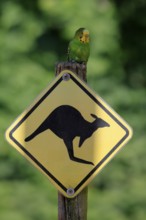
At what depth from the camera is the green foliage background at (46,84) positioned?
5094 millimetres

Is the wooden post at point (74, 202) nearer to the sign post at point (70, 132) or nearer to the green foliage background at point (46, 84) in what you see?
the sign post at point (70, 132)

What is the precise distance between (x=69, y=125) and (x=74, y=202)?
1.00ft

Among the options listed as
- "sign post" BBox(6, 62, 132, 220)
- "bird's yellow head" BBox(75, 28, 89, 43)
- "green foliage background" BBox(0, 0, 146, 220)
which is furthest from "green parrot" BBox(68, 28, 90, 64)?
"sign post" BBox(6, 62, 132, 220)

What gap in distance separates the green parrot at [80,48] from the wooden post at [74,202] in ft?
3.57

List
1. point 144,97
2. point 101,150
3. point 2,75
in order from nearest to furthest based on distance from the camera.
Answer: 1. point 101,150
2. point 2,75
3. point 144,97

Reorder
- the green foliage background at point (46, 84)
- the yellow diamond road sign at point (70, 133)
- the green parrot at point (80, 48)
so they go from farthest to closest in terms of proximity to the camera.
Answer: the green foliage background at point (46, 84)
the green parrot at point (80, 48)
the yellow diamond road sign at point (70, 133)

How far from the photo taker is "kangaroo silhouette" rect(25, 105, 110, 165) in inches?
113

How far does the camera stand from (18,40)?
511cm

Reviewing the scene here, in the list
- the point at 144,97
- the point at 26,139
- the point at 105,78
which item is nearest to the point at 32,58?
the point at 105,78

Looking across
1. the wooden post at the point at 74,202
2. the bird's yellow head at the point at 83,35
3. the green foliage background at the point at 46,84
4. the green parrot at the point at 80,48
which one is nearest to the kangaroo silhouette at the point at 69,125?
the wooden post at the point at 74,202

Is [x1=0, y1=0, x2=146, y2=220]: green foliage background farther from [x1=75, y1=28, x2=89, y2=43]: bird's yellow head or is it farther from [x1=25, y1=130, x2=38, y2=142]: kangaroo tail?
[x1=25, y1=130, x2=38, y2=142]: kangaroo tail

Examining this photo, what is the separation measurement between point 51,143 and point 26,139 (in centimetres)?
10

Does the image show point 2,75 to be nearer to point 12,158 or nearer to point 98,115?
point 12,158

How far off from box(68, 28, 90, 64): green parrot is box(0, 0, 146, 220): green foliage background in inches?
39.3
